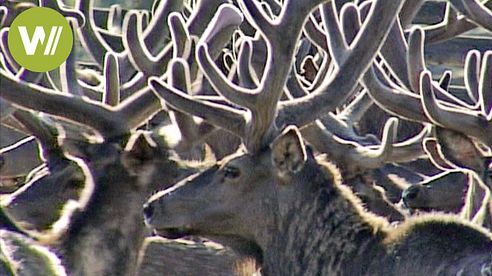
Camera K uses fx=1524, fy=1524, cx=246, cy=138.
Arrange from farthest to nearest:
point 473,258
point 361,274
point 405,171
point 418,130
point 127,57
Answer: point 418,130 → point 405,171 → point 127,57 → point 361,274 → point 473,258

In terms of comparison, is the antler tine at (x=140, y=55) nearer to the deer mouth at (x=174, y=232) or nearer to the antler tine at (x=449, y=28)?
the deer mouth at (x=174, y=232)

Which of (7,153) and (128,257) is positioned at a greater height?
(128,257)

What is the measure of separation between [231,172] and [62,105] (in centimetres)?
76

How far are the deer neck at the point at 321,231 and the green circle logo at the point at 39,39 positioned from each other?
4.54ft

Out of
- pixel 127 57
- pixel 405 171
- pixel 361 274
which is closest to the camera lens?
pixel 361 274

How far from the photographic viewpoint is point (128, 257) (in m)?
6.06

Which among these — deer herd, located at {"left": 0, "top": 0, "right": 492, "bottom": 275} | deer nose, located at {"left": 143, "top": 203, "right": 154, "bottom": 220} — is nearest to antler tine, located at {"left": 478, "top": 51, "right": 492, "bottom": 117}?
deer herd, located at {"left": 0, "top": 0, "right": 492, "bottom": 275}

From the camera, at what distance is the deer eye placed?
606 cm

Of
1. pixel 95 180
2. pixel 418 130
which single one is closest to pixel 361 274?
pixel 95 180

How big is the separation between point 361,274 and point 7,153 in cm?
260

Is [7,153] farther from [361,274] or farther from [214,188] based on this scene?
[361,274]

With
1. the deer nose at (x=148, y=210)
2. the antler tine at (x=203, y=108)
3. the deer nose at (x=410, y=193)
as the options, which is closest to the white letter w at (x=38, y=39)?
the antler tine at (x=203, y=108)

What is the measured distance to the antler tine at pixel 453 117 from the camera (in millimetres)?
6305

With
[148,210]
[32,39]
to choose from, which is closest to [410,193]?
[148,210]
